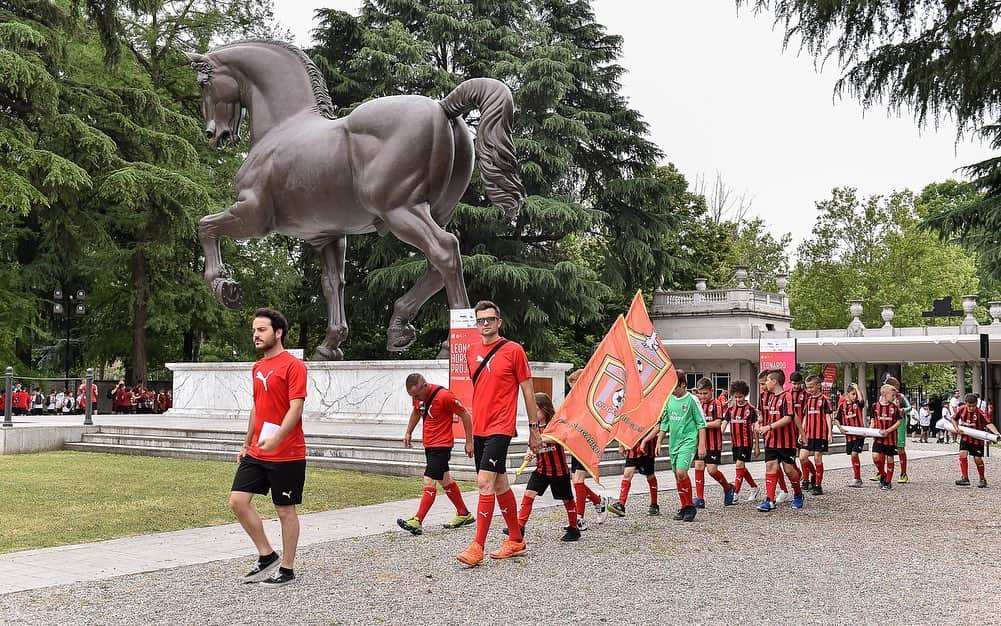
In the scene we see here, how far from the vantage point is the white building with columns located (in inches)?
1523

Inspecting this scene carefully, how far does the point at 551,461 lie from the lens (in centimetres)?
838

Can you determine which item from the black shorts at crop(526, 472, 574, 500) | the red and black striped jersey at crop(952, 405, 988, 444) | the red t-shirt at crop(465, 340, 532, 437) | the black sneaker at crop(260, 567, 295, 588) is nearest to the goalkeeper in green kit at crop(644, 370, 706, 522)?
the black shorts at crop(526, 472, 574, 500)

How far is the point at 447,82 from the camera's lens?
1266 inches

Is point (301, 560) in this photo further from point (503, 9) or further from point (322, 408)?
point (503, 9)

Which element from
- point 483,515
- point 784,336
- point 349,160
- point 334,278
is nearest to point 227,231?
point 334,278

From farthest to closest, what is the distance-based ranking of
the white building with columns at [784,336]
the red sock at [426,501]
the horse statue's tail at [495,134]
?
the white building with columns at [784,336], the horse statue's tail at [495,134], the red sock at [426,501]

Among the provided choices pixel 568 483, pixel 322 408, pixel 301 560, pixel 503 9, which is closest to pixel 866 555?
pixel 568 483

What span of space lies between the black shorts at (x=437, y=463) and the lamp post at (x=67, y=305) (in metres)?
27.0

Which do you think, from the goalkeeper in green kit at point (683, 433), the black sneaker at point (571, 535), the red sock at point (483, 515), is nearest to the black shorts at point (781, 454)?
the goalkeeper in green kit at point (683, 433)

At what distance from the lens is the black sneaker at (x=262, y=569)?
6.55m

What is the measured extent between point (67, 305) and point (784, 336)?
29156 millimetres

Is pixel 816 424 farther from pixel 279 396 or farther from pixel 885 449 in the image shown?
pixel 279 396

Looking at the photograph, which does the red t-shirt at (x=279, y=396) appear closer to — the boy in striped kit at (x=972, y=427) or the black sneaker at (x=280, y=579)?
the black sneaker at (x=280, y=579)

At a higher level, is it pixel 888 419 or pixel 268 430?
pixel 268 430
